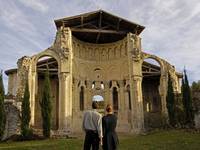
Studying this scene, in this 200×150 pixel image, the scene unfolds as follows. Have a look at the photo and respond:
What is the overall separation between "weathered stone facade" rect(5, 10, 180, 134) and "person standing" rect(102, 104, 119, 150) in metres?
21.2

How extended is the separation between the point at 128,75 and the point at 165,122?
6.43 metres

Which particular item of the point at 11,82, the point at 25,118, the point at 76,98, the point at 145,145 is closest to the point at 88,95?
the point at 76,98

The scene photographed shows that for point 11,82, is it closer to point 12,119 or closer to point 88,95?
point 88,95

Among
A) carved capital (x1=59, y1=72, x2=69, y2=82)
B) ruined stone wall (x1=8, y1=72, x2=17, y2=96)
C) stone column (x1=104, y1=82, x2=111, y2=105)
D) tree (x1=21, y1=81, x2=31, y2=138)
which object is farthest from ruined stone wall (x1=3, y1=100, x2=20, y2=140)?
stone column (x1=104, y1=82, x2=111, y2=105)

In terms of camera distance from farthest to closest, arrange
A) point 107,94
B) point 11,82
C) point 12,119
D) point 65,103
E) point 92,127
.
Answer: point 11,82, point 107,94, point 65,103, point 12,119, point 92,127

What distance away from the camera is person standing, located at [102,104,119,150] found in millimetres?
7875

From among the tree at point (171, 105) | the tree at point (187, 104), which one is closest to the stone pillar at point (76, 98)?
the tree at point (171, 105)

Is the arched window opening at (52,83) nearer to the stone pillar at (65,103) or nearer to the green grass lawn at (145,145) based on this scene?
the stone pillar at (65,103)

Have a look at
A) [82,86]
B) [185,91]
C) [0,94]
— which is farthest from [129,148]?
[82,86]

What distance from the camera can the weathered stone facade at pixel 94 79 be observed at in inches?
1192

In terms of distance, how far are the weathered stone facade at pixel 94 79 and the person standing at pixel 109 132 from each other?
834 inches

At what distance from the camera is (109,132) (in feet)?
26.2

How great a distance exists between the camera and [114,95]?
35.9 metres

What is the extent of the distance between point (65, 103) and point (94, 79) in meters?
6.73
